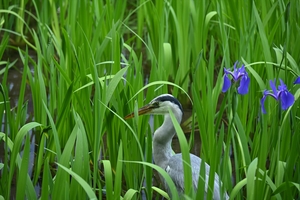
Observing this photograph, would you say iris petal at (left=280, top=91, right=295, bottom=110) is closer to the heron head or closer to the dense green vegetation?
the dense green vegetation

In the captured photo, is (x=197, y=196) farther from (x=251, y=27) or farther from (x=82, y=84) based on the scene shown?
(x=251, y=27)

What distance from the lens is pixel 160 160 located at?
314cm

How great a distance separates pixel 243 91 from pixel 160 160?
3.55ft

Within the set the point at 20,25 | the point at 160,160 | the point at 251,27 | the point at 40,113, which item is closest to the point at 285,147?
the point at 160,160

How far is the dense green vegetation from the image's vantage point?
2406 millimetres

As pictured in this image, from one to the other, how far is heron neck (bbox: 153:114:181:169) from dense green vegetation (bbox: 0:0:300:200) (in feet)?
0.34

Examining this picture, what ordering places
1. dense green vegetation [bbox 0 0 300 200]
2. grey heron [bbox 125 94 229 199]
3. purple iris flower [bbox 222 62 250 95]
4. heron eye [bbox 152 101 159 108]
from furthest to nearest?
heron eye [bbox 152 101 159 108] < grey heron [bbox 125 94 229 199] < dense green vegetation [bbox 0 0 300 200] < purple iris flower [bbox 222 62 250 95]

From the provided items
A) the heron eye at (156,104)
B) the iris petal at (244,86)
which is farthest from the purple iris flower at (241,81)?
the heron eye at (156,104)

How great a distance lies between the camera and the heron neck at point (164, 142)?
3.11m

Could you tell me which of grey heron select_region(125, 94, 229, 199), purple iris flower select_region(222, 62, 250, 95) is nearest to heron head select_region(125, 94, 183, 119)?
grey heron select_region(125, 94, 229, 199)

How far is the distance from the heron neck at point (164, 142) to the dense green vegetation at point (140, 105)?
0.34 feet

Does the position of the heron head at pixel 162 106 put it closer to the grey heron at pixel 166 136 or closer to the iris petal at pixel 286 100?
the grey heron at pixel 166 136

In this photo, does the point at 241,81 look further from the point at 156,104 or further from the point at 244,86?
the point at 156,104

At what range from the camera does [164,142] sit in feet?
10.3
